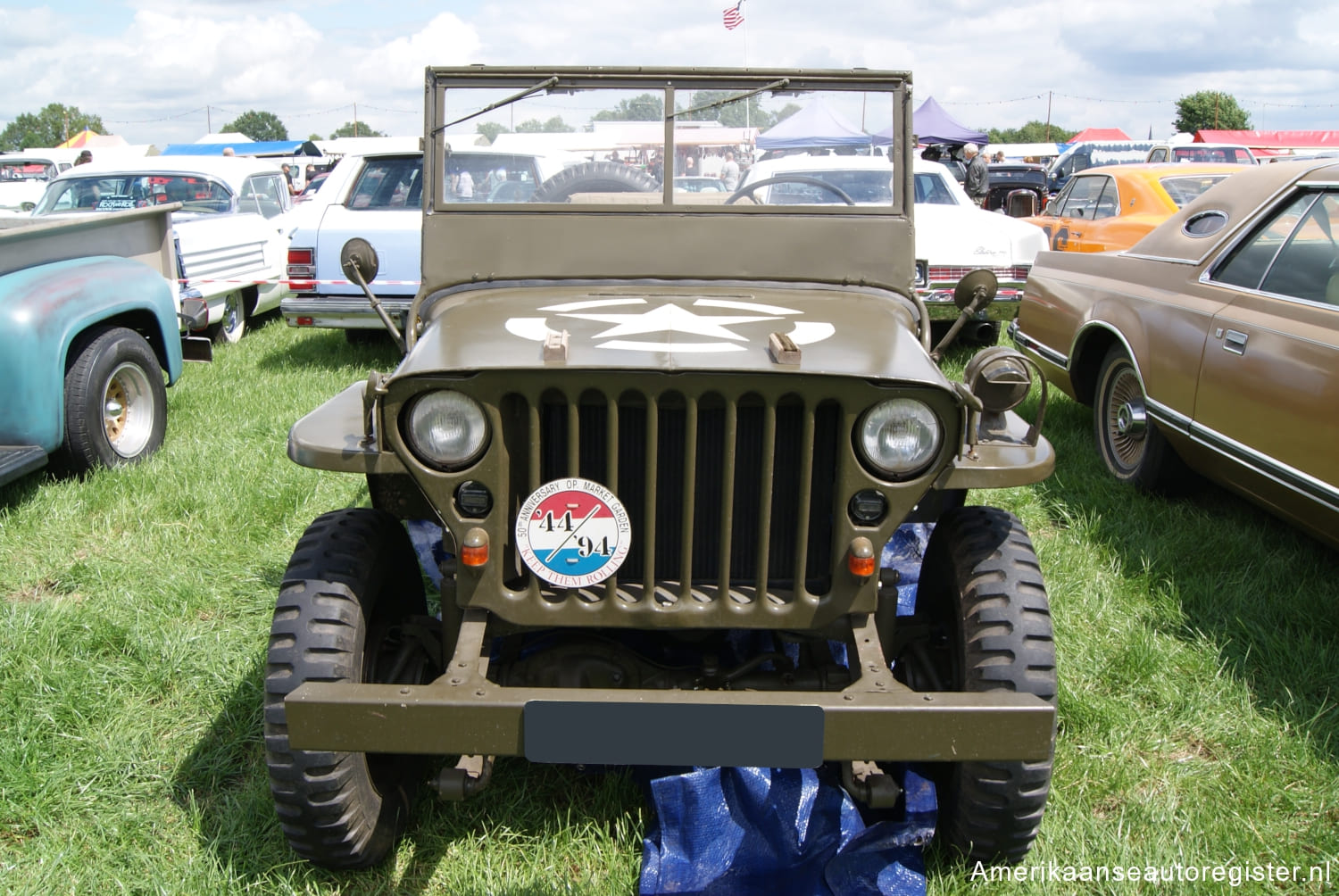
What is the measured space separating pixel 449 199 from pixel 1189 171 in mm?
7951

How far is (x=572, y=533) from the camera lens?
91.9 inches

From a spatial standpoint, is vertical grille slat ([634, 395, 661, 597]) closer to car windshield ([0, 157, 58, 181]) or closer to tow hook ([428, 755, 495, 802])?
tow hook ([428, 755, 495, 802])

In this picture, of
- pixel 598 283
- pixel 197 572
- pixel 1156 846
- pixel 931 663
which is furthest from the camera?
pixel 197 572

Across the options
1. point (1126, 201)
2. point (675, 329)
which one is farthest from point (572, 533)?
point (1126, 201)

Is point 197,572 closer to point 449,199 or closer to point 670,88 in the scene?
point 449,199

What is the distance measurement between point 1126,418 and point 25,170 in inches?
931

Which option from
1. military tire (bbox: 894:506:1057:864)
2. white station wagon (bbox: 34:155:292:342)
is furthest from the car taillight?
military tire (bbox: 894:506:1057:864)

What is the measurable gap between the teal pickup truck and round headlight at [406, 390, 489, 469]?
3.12m

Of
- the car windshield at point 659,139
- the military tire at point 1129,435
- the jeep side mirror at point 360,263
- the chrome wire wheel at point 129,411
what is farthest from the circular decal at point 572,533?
the chrome wire wheel at point 129,411


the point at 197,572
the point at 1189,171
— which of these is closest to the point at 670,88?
the point at 197,572

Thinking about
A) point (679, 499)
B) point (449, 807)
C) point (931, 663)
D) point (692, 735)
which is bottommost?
point (449, 807)

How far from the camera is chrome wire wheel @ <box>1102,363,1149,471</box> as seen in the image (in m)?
4.97

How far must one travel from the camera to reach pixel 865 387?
2.26 metres

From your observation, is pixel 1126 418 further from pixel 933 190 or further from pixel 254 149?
pixel 254 149
